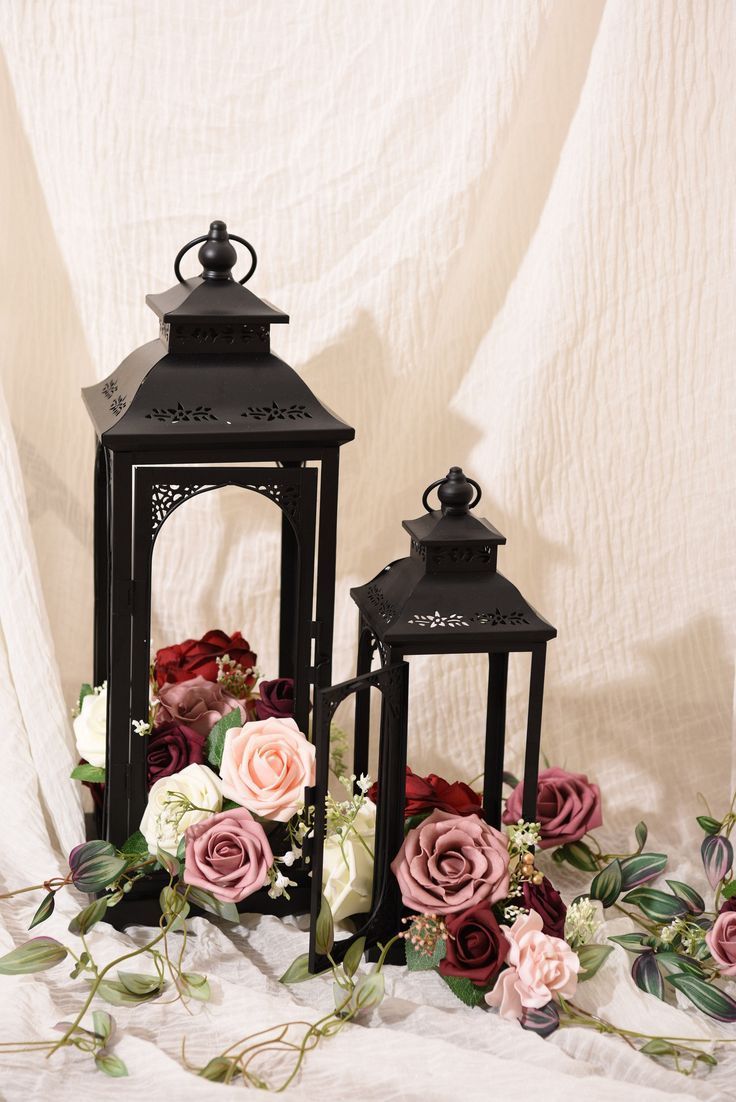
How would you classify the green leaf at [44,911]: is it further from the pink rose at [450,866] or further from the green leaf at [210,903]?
the pink rose at [450,866]

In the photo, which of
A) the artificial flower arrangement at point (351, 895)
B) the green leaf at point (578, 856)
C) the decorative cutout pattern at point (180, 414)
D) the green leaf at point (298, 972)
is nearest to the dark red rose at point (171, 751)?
the artificial flower arrangement at point (351, 895)

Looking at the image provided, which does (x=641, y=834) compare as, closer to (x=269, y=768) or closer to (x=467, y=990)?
(x=467, y=990)

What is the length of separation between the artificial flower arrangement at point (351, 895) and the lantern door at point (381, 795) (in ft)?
0.05

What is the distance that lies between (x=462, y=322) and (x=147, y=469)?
55 centimetres

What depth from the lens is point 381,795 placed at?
1.23m

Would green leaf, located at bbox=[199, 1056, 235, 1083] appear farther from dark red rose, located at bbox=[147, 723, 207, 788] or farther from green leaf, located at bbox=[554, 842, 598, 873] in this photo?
green leaf, located at bbox=[554, 842, 598, 873]

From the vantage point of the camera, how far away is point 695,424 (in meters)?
1.61

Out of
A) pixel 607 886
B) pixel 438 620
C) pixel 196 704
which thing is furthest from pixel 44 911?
pixel 607 886

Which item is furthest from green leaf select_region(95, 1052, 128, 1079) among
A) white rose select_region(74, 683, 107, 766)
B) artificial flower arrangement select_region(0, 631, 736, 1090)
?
white rose select_region(74, 683, 107, 766)

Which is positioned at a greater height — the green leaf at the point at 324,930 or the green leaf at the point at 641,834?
the green leaf at the point at 324,930

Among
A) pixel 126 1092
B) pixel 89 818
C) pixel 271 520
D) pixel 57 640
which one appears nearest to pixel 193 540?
pixel 271 520

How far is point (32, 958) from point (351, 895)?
30 centimetres

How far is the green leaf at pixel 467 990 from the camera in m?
1.18

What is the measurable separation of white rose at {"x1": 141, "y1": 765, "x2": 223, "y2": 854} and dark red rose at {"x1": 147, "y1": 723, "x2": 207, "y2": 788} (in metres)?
0.01
